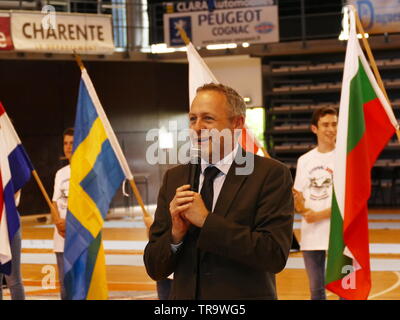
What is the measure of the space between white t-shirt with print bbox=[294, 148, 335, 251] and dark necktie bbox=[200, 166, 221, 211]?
351 cm

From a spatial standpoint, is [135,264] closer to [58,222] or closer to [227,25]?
[58,222]

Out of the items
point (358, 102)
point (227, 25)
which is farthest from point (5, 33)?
point (358, 102)

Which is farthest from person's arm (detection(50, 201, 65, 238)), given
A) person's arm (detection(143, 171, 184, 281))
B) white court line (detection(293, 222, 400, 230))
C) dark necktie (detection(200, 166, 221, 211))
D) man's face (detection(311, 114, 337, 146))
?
white court line (detection(293, 222, 400, 230))

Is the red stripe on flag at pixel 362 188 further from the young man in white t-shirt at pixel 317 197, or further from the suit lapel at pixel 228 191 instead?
the suit lapel at pixel 228 191

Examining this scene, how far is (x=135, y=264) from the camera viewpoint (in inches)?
470

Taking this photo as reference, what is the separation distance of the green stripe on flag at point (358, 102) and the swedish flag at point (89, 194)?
2.06 metres

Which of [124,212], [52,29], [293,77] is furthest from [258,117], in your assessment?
[52,29]

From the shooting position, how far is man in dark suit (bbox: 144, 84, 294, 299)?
116 inches

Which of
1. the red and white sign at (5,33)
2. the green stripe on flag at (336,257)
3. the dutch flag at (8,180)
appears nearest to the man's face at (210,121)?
the green stripe on flag at (336,257)

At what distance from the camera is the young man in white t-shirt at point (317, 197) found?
6.48 metres

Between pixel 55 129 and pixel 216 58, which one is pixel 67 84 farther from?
pixel 216 58

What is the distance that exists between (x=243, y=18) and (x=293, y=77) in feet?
9.98

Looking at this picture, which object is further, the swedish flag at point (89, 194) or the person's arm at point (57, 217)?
the person's arm at point (57, 217)

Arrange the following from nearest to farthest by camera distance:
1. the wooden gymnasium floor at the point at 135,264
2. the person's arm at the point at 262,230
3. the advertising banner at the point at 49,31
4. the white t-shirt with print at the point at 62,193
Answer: the person's arm at the point at 262,230, the white t-shirt with print at the point at 62,193, the wooden gymnasium floor at the point at 135,264, the advertising banner at the point at 49,31
